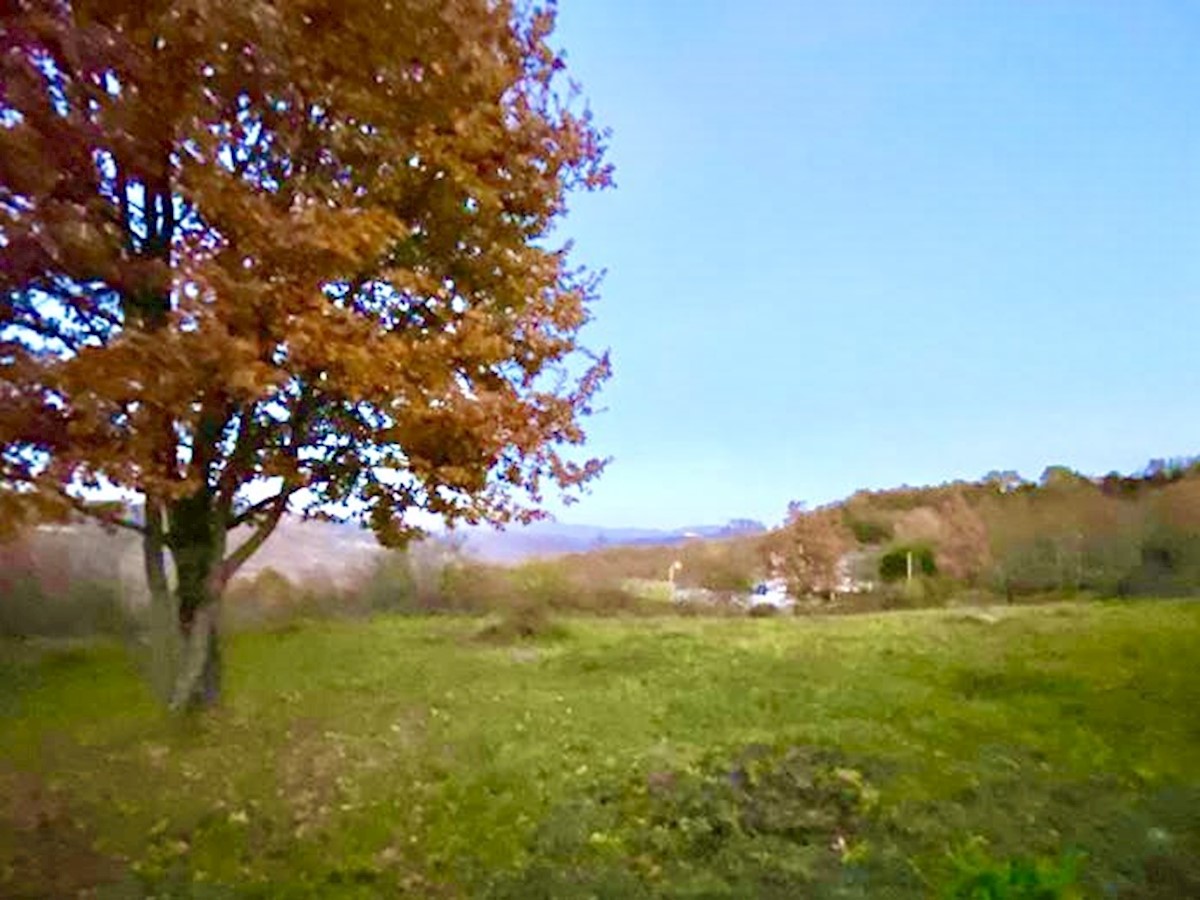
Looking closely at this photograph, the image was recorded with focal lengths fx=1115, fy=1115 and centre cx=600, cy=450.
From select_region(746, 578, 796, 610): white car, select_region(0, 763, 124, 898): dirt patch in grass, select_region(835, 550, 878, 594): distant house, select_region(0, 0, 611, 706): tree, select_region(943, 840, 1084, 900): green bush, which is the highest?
select_region(0, 0, 611, 706): tree

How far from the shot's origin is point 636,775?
655cm

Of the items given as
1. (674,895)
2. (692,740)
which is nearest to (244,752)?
(692,740)

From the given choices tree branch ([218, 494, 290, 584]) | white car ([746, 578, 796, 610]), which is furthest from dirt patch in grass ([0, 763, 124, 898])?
white car ([746, 578, 796, 610])

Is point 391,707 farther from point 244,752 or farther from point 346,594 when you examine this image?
point 346,594

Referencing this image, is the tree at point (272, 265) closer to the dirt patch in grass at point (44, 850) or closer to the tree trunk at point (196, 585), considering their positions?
the tree trunk at point (196, 585)

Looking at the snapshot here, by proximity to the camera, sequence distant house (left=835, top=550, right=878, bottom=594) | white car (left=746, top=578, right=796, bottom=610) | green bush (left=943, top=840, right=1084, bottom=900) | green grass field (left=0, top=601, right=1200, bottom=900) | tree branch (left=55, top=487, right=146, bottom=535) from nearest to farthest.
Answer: green bush (left=943, top=840, right=1084, bottom=900) → green grass field (left=0, top=601, right=1200, bottom=900) → tree branch (left=55, top=487, right=146, bottom=535) → white car (left=746, top=578, right=796, bottom=610) → distant house (left=835, top=550, right=878, bottom=594)

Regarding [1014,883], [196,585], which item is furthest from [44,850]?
[1014,883]

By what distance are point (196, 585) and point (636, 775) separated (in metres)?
3.69

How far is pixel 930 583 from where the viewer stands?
15945 mm

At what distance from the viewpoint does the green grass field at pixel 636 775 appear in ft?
17.9

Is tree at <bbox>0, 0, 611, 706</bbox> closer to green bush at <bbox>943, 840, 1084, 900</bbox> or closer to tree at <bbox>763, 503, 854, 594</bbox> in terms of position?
green bush at <bbox>943, 840, 1084, 900</bbox>

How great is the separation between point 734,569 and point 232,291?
11238 mm

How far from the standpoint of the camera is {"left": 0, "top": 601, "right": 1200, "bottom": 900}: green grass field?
17.9 feet

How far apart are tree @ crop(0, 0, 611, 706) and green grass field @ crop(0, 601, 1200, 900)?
1.42 metres
